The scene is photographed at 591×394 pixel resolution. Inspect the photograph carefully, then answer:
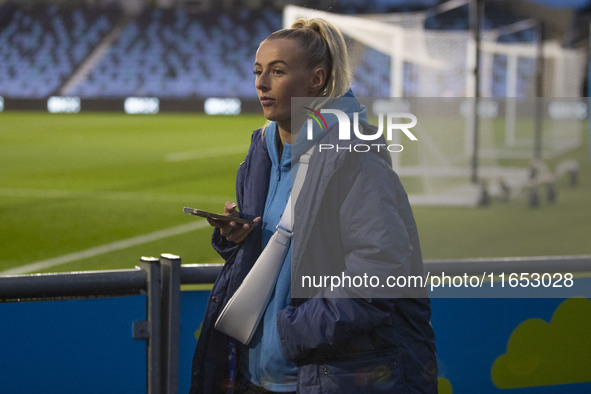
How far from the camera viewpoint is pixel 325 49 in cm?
185

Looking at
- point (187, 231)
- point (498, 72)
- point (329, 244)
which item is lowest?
point (187, 231)

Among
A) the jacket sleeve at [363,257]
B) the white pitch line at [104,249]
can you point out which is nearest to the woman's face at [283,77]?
the jacket sleeve at [363,257]

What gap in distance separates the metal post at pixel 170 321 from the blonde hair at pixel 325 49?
3.65 feet

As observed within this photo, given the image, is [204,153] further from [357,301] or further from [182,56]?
[182,56]

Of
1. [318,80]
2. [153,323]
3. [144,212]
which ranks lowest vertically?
[144,212]

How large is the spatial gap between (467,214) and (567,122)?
11.3 meters

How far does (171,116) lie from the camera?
3278 centimetres

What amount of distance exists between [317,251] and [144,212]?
9.37m

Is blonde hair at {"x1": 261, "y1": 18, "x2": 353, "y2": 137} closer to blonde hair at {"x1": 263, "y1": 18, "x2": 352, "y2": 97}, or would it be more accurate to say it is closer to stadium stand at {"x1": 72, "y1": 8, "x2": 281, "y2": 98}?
blonde hair at {"x1": 263, "y1": 18, "x2": 352, "y2": 97}

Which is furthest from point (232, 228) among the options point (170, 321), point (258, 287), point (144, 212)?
point (144, 212)

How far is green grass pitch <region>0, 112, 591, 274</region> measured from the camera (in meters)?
8.62

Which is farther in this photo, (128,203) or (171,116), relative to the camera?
(171,116)

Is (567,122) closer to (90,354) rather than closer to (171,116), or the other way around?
(171,116)

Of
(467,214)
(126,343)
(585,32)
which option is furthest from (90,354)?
(585,32)
